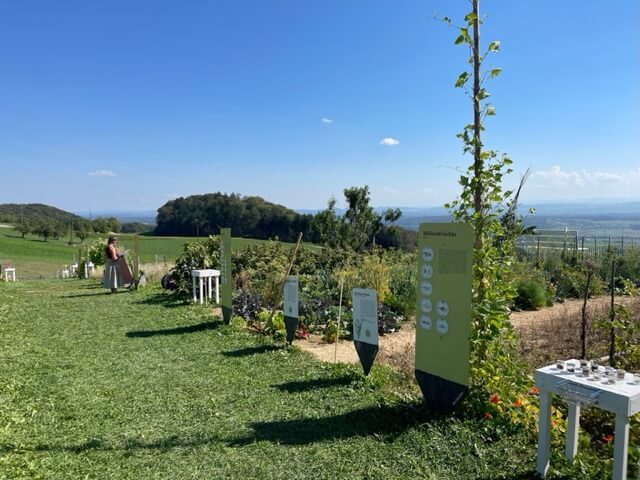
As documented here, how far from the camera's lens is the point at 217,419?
13.5ft

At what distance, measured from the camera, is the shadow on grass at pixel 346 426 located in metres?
3.71

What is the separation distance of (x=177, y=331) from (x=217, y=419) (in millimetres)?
3931

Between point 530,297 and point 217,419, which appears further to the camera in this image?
point 530,297

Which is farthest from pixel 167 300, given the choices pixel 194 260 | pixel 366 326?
pixel 366 326

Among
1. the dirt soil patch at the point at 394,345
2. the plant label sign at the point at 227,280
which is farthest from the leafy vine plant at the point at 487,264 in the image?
the plant label sign at the point at 227,280

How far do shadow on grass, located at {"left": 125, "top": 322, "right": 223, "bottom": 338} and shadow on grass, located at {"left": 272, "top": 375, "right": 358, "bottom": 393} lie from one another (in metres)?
3.22

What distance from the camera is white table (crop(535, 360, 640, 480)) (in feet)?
8.52

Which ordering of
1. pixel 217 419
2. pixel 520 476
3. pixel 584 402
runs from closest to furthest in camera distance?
→ 1. pixel 584 402
2. pixel 520 476
3. pixel 217 419

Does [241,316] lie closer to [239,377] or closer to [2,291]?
[239,377]

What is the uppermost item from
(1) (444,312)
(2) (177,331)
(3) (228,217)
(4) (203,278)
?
(3) (228,217)

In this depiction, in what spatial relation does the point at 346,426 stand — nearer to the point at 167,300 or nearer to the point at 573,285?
the point at 167,300

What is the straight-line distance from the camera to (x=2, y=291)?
40.1ft

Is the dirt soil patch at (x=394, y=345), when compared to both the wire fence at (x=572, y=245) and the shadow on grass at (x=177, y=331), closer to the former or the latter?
the shadow on grass at (x=177, y=331)

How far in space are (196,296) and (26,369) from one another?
554cm
